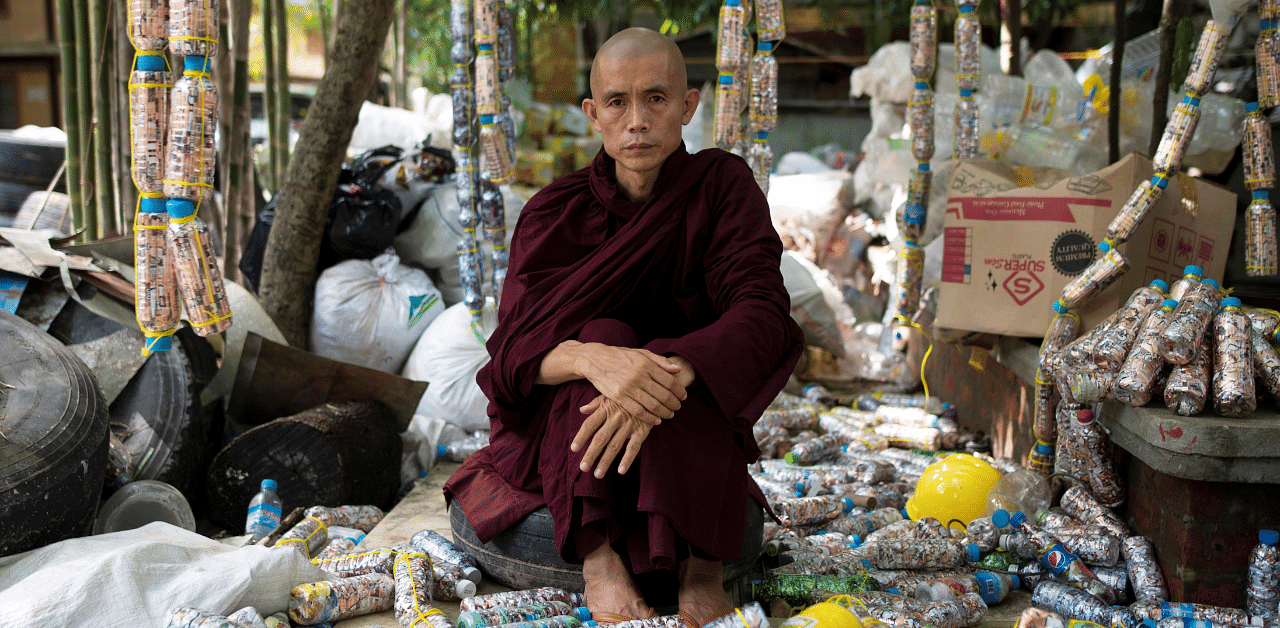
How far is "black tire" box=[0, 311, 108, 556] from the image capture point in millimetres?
2014

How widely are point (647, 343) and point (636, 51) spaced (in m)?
0.66

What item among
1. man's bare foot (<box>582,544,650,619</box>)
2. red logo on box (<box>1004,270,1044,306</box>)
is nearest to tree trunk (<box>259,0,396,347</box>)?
man's bare foot (<box>582,544,650,619</box>)

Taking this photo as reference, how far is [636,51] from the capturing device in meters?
2.04

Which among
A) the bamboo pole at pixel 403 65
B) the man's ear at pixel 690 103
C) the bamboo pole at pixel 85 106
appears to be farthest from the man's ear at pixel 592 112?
the bamboo pole at pixel 403 65

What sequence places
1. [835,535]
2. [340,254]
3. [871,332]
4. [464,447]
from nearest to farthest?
[835,535] < [464,447] < [340,254] < [871,332]

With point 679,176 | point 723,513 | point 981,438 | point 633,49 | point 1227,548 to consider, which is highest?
point 633,49

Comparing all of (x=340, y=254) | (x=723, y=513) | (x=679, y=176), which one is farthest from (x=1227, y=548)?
(x=340, y=254)

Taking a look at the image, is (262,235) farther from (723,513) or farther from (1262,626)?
(1262,626)

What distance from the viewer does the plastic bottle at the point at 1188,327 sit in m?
2.15

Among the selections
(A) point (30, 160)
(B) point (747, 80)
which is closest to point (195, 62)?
(B) point (747, 80)

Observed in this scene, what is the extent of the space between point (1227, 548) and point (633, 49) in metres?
1.83

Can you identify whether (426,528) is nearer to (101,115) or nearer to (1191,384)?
(1191,384)

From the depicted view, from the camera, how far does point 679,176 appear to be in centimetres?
214

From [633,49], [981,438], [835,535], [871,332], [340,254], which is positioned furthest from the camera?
[871,332]
